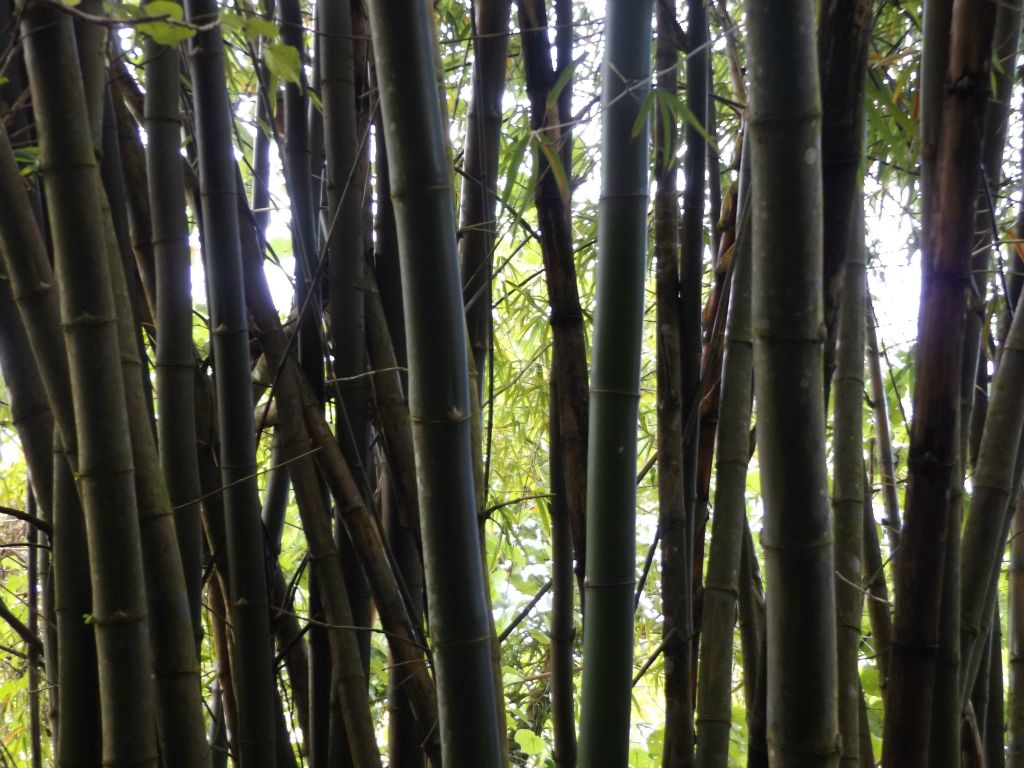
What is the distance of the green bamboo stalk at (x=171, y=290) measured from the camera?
108 centimetres

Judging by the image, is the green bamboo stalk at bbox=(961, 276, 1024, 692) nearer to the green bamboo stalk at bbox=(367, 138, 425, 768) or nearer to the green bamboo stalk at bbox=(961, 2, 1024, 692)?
the green bamboo stalk at bbox=(961, 2, 1024, 692)

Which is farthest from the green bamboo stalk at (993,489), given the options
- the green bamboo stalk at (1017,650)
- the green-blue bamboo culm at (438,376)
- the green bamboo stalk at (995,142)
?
the green-blue bamboo culm at (438,376)

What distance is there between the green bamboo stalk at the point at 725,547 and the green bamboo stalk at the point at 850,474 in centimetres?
12

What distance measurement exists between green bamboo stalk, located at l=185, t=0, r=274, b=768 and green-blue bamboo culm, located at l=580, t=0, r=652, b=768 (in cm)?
41

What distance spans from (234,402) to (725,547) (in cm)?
59

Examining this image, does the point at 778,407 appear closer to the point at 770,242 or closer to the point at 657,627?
the point at 770,242

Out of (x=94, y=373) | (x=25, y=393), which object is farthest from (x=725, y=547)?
(x=25, y=393)

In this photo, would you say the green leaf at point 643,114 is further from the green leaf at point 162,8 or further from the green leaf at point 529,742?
the green leaf at point 529,742

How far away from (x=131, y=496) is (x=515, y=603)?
2381 millimetres

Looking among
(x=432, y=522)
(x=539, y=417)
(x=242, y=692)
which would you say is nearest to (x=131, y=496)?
(x=432, y=522)

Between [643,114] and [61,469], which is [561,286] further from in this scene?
[61,469]

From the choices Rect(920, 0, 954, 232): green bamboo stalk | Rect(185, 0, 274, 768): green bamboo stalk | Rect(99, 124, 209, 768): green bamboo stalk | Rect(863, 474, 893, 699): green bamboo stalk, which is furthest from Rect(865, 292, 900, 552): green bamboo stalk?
Rect(99, 124, 209, 768): green bamboo stalk

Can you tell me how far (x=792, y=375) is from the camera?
2.28ft

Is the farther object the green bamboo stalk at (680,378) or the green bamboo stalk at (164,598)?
the green bamboo stalk at (680,378)
